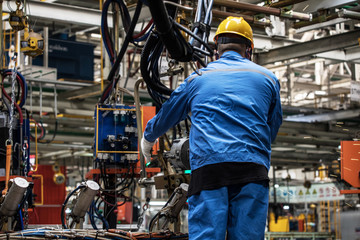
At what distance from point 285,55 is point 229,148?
6580 mm

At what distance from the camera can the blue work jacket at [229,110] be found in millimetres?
2604

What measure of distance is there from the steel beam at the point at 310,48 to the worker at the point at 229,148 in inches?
220

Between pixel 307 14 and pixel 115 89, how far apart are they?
2981 millimetres

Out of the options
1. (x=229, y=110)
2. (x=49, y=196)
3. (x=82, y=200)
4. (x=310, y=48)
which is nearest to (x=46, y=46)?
(x=310, y=48)

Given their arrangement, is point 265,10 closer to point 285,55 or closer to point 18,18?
point 285,55

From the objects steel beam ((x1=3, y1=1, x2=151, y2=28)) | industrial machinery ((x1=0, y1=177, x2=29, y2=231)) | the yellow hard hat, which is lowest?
industrial machinery ((x1=0, y1=177, x2=29, y2=231))

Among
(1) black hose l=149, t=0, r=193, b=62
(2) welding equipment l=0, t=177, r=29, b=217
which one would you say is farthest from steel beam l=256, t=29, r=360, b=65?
(1) black hose l=149, t=0, r=193, b=62

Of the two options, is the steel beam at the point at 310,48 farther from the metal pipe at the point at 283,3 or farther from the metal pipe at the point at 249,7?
the metal pipe at the point at 249,7

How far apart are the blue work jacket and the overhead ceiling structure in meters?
1.95

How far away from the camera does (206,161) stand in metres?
2.62

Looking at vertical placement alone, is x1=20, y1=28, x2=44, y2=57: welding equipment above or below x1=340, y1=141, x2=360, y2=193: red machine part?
above

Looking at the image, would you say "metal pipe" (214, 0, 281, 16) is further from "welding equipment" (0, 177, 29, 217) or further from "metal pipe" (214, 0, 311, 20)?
"welding equipment" (0, 177, 29, 217)

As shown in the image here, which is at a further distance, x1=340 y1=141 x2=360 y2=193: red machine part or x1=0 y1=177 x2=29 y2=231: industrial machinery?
x1=340 y1=141 x2=360 y2=193: red machine part

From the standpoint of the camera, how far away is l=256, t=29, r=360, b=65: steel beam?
804cm
